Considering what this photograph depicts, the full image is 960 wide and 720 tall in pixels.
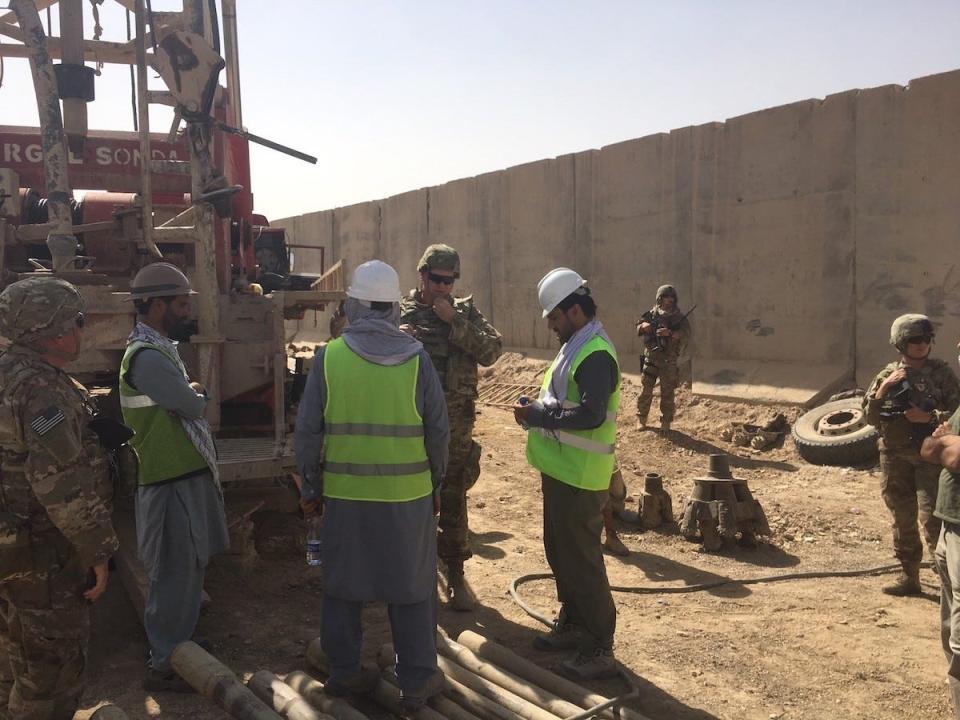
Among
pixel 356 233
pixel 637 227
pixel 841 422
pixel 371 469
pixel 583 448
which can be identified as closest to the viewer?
pixel 371 469

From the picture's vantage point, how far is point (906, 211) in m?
9.11

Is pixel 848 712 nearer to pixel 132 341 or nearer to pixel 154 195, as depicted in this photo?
pixel 132 341

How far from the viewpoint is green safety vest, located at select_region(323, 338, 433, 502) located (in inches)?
133

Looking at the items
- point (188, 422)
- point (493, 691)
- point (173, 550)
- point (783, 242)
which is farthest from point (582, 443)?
point (783, 242)

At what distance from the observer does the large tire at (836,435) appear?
26.9 ft

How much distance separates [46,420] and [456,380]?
8.05ft

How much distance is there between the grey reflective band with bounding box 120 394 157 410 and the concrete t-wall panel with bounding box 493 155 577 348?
34.1 ft

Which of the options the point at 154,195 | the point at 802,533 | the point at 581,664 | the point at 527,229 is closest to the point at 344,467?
the point at 581,664

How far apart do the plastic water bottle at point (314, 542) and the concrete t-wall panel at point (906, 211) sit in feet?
23.7

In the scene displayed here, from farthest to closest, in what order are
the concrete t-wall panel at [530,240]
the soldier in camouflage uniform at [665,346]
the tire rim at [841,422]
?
the concrete t-wall panel at [530,240]
the soldier in camouflage uniform at [665,346]
the tire rim at [841,422]

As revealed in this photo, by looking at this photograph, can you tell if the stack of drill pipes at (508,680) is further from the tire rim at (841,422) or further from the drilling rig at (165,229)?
the tire rim at (841,422)

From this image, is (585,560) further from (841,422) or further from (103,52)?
(841,422)

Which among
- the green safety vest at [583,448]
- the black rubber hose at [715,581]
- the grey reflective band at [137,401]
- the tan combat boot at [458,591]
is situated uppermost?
the grey reflective band at [137,401]

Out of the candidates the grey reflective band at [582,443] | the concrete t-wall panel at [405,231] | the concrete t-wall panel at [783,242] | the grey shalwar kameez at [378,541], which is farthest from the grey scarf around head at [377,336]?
the concrete t-wall panel at [405,231]
